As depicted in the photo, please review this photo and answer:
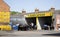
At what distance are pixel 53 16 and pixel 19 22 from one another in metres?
8.69

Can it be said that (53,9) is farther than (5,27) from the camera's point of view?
Yes

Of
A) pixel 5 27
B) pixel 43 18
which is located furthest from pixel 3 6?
pixel 5 27

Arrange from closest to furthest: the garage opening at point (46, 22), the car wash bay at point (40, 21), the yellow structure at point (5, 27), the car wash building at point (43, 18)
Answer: the yellow structure at point (5, 27), the car wash building at point (43, 18), the garage opening at point (46, 22), the car wash bay at point (40, 21)

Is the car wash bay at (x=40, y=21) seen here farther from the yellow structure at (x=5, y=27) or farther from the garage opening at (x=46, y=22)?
the yellow structure at (x=5, y=27)

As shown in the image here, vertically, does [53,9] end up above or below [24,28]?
above

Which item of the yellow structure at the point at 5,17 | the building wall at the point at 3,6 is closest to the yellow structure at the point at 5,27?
the yellow structure at the point at 5,17

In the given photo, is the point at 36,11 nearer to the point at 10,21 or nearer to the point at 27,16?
the point at 27,16

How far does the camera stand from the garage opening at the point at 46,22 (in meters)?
43.9

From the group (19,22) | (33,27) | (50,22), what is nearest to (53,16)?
(50,22)

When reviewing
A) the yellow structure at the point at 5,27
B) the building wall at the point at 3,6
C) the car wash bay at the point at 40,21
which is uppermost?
the building wall at the point at 3,6

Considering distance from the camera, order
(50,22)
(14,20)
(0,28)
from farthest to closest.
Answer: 1. (14,20)
2. (50,22)
3. (0,28)

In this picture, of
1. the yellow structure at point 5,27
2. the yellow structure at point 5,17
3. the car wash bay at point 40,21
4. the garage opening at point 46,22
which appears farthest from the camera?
the car wash bay at point 40,21

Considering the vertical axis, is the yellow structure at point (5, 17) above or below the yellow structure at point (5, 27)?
above

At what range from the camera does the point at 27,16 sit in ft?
161
